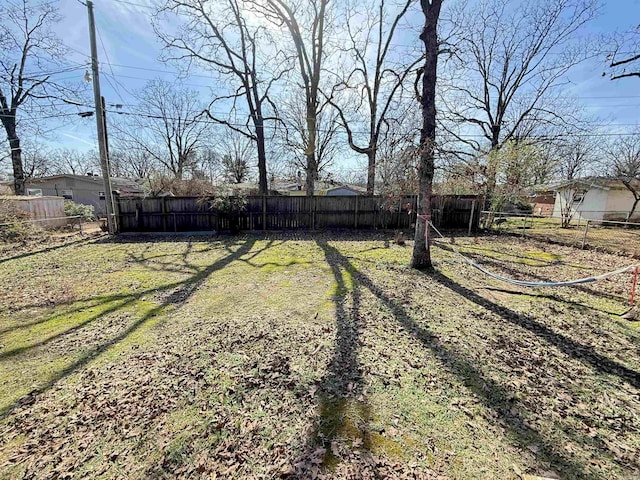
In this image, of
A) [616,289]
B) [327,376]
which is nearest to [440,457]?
[327,376]

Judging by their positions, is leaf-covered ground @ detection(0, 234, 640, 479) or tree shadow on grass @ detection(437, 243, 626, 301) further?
tree shadow on grass @ detection(437, 243, 626, 301)

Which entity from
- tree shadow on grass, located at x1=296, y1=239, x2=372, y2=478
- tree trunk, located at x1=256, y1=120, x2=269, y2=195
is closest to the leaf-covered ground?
tree shadow on grass, located at x1=296, y1=239, x2=372, y2=478

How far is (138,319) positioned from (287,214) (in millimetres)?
8423

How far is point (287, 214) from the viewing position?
11969 millimetres

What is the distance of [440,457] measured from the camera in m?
1.88

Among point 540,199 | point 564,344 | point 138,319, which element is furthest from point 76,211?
point 540,199

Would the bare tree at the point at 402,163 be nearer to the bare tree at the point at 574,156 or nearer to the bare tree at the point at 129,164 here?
the bare tree at the point at 574,156

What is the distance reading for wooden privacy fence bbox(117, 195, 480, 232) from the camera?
1112 centimetres

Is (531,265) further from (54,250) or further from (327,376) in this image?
(54,250)

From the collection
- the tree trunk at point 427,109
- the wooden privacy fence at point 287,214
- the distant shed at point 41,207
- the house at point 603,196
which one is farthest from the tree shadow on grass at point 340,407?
the house at point 603,196

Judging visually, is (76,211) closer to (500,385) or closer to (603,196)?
(500,385)

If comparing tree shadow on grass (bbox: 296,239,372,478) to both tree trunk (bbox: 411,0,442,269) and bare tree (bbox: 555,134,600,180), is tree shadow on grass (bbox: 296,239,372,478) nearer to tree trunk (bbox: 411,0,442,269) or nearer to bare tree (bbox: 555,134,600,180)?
tree trunk (bbox: 411,0,442,269)

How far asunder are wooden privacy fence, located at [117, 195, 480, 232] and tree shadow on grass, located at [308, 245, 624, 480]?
24.0 feet

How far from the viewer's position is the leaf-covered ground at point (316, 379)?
6.19ft
